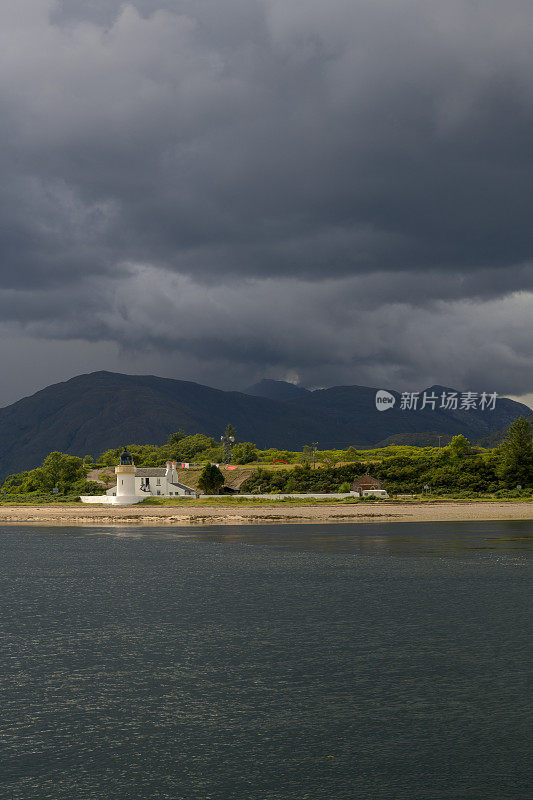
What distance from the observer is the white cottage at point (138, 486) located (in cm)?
14812

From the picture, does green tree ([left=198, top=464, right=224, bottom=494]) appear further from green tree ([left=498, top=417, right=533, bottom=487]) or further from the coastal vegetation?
green tree ([left=498, top=417, right=533, bottom=487])

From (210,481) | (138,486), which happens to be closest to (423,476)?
(210,481)

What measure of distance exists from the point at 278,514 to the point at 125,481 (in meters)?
43.4

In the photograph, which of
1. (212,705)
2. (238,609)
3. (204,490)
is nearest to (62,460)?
(204,490)

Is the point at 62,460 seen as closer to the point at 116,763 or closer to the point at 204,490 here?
the point at 204,490

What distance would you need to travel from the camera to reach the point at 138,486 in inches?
6506

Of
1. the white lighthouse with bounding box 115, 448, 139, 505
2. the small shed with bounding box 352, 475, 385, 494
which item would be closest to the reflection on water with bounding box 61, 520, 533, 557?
the small shed with bounding box 352, 475, 385, 494

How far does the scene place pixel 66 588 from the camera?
44750 mm

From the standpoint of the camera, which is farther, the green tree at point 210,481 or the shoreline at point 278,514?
the green tree at point 210,481

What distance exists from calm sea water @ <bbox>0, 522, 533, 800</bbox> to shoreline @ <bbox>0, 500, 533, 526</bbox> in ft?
204

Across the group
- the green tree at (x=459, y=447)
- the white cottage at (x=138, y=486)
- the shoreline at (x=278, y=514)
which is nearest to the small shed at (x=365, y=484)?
the shoreline at (x=278, y=514)

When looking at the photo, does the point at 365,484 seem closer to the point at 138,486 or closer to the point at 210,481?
the point at 210,481

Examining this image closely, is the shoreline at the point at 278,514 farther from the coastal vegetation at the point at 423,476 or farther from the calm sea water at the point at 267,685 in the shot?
the calm sea water at the point at 267,685

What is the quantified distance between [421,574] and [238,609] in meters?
17.3
